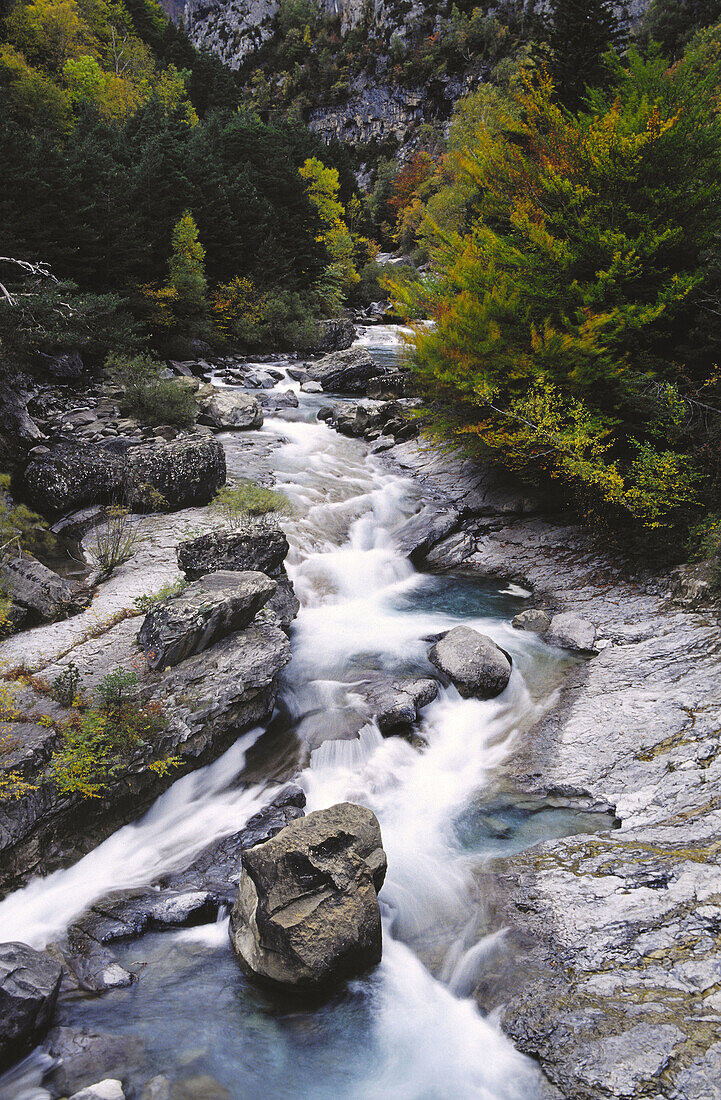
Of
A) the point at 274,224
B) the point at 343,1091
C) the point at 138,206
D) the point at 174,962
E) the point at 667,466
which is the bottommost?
the point at 174,962

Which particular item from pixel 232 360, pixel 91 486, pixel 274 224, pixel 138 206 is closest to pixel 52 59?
pixel 274 224

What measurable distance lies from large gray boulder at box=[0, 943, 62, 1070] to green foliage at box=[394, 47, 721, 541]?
10.4 metres

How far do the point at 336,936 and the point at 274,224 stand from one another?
3609cm

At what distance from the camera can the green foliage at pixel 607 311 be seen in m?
10.4

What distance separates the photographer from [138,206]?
2223 cm

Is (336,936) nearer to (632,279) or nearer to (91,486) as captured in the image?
(91,486)

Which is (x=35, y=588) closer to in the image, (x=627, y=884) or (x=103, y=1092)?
(x=103, y=1092)

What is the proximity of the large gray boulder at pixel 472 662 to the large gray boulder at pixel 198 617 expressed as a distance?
3.07 meters

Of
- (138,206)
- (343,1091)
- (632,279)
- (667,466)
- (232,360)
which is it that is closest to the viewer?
(343,1091)

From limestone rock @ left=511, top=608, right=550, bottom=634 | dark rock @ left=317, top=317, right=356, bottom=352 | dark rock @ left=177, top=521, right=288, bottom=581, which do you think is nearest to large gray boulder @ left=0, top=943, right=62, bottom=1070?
dark rock @ left=177, top=521, right=288, bottom=581

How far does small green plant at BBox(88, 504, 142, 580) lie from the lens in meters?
10.4

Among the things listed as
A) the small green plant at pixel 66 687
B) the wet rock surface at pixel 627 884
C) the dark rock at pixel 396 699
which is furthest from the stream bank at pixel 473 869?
the small green plant at pixel 66 687

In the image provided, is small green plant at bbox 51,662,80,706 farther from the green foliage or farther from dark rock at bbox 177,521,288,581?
the green foliage

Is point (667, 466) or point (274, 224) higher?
point (274, 224)
